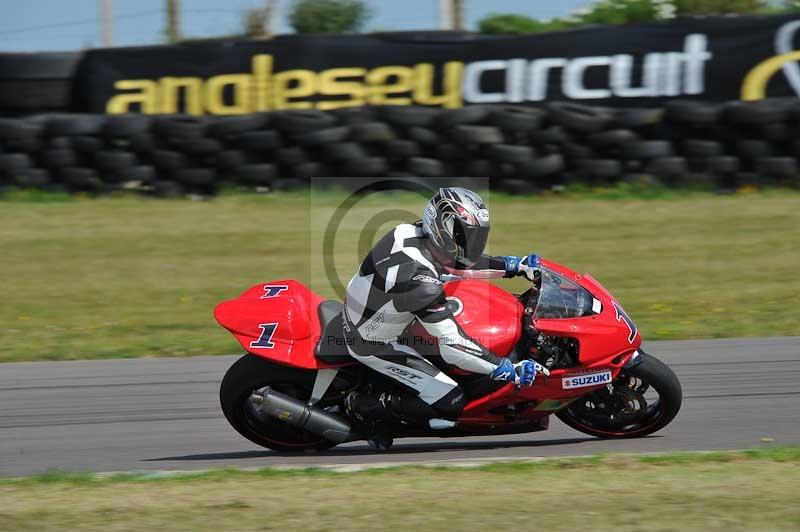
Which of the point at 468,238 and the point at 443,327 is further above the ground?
the point at 468,238

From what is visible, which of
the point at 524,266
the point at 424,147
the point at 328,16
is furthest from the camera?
the point at 328,16

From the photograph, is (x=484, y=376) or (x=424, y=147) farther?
(x=424, y=147)

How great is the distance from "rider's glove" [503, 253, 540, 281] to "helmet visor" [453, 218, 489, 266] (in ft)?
1.35

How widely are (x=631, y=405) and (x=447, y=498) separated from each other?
168 centimetres

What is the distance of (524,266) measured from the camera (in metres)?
6.25

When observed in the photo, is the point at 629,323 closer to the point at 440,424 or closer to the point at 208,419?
the point at 440,424

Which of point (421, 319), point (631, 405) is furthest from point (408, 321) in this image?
point (631, 405)

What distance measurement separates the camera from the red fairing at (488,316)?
596cm

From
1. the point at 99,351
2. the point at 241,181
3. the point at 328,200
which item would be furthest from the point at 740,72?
the point at 99,351

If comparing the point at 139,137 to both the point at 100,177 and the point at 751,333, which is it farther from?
the point at 751,333

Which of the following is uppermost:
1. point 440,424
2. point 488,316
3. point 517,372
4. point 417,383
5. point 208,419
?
point 488,316

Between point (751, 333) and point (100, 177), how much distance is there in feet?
30.2

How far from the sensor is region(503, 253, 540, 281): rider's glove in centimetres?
621

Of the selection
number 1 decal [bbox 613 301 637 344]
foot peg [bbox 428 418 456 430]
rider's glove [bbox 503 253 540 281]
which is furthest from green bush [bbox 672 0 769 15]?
foot peg [bbox 428 418 456 430]
